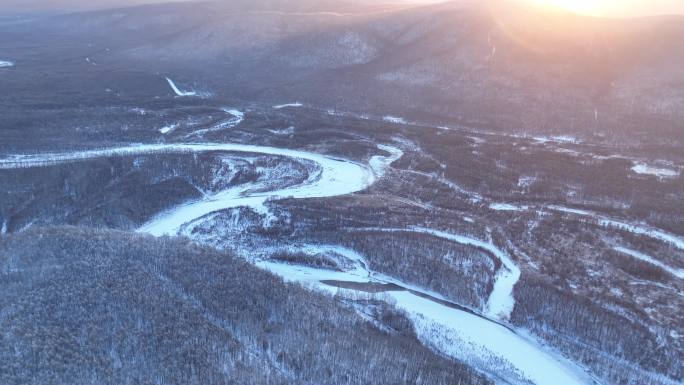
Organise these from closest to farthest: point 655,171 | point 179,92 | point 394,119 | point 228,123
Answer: point 655,171
point 228,123
point 394,119
point 179,92

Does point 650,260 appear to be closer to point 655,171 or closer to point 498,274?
point 498,274

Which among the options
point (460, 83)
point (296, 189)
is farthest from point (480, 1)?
point (296, 189)

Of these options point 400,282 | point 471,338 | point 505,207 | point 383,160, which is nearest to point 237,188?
point 383,160

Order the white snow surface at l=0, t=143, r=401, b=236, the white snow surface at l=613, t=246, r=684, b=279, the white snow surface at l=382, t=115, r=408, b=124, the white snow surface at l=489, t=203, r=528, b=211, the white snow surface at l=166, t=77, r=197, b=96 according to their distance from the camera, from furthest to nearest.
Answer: the white snow surface at l=166, t=77, r=197, b=96, the white snow surface at l=382, t=115, r=408, b=124, the white snow surface at l=0, t=143, r=401, b=236, the white snow surface at l=489, t=203, r=528, b=211, the white snow surface at l=613, t=246, r=684, b=279

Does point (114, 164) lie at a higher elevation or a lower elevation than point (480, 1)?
lower

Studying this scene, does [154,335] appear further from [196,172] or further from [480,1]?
[480,1]

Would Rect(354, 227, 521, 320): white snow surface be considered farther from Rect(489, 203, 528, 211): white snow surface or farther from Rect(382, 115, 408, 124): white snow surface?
Rect(382, 115, 408, 124): white snow surface

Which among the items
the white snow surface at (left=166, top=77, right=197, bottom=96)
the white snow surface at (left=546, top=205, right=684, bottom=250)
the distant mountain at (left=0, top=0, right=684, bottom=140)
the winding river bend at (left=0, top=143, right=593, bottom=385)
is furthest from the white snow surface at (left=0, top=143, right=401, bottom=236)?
the white snow surface at (left=166, top=77, right=197, bottom=96)

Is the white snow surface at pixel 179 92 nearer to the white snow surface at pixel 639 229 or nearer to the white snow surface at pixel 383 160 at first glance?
→ the white snow surface at pixel 383 160
